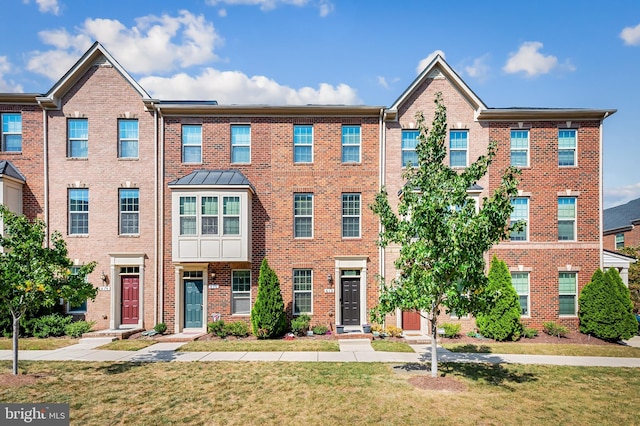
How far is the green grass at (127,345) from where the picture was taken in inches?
543

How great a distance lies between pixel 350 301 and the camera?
17.1 meters

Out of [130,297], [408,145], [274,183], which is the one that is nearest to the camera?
[130,297]

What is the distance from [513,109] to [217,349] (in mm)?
16152

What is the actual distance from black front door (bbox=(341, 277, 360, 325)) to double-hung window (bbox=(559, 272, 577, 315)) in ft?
30.0

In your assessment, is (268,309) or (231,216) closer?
(268,309)

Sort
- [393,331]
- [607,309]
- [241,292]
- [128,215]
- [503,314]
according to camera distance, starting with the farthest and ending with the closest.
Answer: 1. [128,215]
2. [241,292]
3. [607,309]
4. [393,331]
5. [503,314]

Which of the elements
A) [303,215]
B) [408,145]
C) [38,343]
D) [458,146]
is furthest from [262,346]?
[458,146]

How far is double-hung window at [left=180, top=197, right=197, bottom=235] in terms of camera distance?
1620cm

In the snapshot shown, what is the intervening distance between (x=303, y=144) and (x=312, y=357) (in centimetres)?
928

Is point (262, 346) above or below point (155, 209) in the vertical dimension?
below

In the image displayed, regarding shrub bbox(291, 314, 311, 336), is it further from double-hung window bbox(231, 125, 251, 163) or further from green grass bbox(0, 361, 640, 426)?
A: double-hung window bbox(231, 125, 251, 163)

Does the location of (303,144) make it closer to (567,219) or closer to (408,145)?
(408,145)

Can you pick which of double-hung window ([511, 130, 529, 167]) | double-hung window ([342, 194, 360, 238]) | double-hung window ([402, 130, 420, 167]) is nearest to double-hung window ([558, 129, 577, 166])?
double-hung window ([511, 130, 529, 167])

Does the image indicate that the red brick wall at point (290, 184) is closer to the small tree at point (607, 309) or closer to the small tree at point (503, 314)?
the small tree at point (503, 314)
